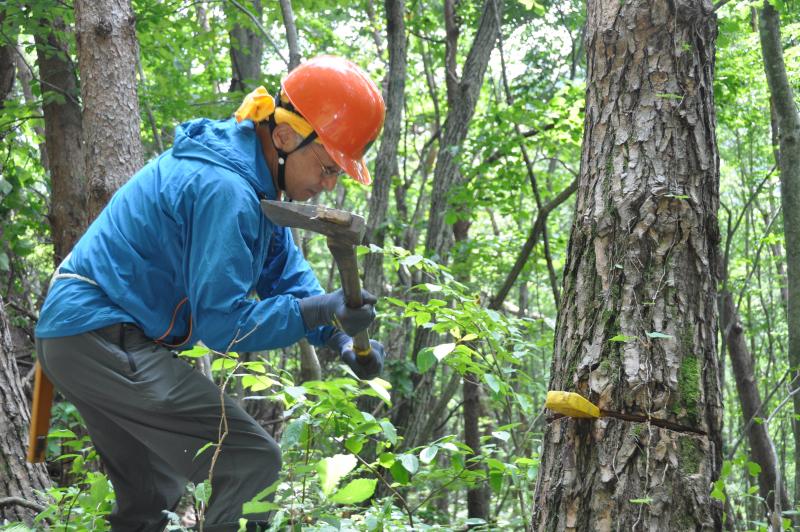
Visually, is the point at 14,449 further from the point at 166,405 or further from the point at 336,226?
the point at 336,226

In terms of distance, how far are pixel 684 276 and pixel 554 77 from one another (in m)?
8.74

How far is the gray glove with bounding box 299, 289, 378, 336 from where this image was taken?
99.2 inches

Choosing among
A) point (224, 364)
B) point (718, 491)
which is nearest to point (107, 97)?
point (224, 364)

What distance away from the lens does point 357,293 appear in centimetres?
258

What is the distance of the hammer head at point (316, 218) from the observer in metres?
2.43

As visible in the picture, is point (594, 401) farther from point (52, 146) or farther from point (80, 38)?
point (52, 146)

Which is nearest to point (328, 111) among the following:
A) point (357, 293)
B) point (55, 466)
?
point (357, 293)

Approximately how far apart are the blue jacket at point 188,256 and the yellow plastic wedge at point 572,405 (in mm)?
921

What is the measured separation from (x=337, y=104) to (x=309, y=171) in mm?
287

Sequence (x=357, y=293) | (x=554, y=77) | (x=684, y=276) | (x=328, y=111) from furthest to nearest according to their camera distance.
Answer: (x=554, y=77) < (x=328, y=111) < (x=357, y=293) < (x=684, y=276)

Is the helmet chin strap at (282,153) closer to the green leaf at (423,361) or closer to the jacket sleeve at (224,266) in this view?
the jacket sleeve at (224,266)

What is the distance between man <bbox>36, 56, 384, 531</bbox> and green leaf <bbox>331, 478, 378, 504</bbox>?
0.90 metres

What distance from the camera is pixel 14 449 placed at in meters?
3.21

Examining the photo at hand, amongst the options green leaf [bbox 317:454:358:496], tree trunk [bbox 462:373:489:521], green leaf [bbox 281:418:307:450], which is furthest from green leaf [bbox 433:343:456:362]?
tree trunk [bbox 462:373:489:521]
